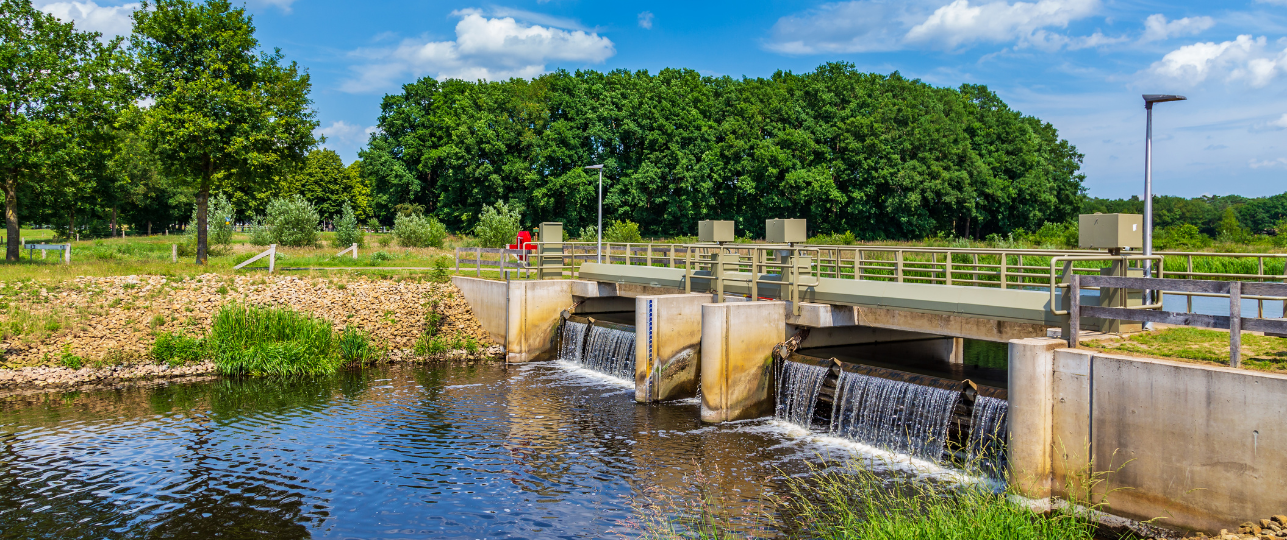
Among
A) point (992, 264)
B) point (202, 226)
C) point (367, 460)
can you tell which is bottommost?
point (367, 460)

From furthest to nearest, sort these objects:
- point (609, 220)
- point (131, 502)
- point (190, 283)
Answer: point (609, 220) → point (190, 283) → point (131, 502)

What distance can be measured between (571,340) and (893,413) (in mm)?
12750

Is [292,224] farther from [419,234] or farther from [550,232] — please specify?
[550,232]

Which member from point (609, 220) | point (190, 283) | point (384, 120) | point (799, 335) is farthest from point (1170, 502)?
point (384, 120)

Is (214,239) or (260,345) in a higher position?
(214,239)

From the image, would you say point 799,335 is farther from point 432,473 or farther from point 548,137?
point 548,137

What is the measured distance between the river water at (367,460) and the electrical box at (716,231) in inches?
156

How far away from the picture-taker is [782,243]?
1775 centimetres

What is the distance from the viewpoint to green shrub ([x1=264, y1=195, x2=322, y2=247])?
47.8m

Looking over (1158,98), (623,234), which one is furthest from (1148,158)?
(623,234)

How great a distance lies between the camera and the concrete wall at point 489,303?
2634cm

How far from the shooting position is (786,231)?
17.3 metres

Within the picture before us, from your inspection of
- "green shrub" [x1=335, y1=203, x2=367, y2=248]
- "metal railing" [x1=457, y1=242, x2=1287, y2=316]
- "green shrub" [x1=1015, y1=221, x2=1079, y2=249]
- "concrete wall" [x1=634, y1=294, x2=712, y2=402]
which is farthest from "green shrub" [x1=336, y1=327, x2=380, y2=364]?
"green shrub" [x1=1015, y1=221, x2=1079, y2=249]

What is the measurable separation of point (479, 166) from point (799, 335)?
52.3 metres
